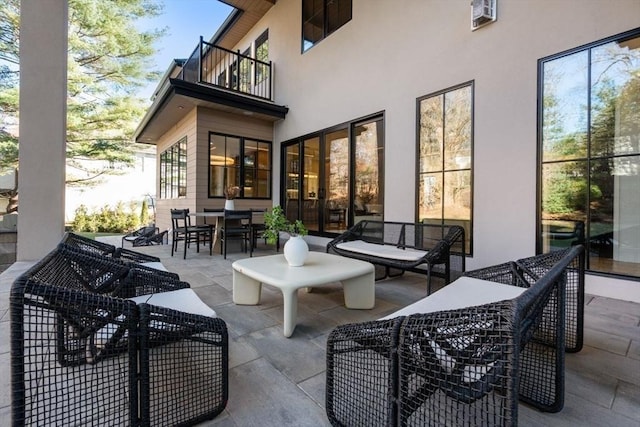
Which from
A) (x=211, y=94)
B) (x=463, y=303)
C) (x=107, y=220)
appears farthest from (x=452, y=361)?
(x=107, y=220)

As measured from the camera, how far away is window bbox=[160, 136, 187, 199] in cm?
792

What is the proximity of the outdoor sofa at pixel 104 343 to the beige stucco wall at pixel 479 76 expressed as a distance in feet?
12.0

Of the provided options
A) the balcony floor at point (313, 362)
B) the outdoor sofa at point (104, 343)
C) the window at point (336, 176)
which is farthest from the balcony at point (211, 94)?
the outdoor sofa at point (104, 343)

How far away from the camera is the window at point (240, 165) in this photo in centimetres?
723

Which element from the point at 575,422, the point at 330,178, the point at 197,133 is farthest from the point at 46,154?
the point at 575,422

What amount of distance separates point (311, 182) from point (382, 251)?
3600 mm

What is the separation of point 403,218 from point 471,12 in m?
2.97

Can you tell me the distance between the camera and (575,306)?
2160 mm

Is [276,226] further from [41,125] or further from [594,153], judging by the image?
[41,125]

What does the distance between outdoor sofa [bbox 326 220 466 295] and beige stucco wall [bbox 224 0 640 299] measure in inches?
12.1

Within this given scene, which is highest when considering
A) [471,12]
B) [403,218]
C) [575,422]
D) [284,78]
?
[284,78]

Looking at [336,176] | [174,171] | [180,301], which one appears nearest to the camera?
[180,301]

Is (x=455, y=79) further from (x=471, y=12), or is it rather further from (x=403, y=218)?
(x=403, y=218)

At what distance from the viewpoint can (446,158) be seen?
4379 millimetres
